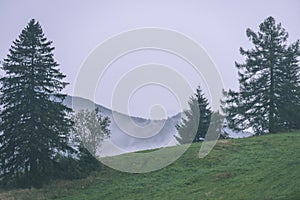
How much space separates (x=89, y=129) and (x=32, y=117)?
15124mm

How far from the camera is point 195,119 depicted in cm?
5491

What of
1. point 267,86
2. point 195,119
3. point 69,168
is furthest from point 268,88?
point 69,168

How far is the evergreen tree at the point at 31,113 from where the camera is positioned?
93.9 ft

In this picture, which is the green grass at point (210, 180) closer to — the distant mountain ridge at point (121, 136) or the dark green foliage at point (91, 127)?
the distant mountain ridge at point (121, 136)

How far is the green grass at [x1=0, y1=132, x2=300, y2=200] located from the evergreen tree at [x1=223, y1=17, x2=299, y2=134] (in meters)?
8.98

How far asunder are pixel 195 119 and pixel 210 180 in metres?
29.4

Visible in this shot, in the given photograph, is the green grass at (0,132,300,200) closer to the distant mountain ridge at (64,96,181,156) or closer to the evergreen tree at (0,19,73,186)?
the evergreen tree at (0,19,73,186)

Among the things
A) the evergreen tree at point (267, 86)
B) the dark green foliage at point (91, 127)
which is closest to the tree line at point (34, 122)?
the dark green foliage at point (91, 127)

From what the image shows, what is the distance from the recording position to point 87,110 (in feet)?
146

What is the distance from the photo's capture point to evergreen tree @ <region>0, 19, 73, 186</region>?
28.6 meters

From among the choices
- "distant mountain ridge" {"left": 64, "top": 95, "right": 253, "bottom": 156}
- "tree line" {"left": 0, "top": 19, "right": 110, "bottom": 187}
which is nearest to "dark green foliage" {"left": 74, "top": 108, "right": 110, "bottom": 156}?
"distant mountain ridge" {"left": 64, "top": 95, "right": 253, "bottom": 156}

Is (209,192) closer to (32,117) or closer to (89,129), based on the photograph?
(32,117)

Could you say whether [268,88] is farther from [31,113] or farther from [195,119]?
[31,113]

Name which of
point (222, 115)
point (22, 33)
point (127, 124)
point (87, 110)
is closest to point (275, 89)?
point (222, 115)
